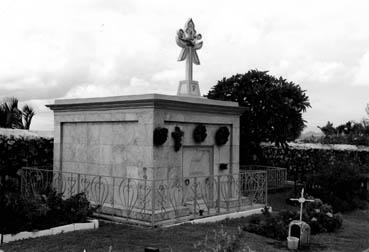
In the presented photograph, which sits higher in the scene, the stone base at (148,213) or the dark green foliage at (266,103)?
the dark green foliage at (266,103)

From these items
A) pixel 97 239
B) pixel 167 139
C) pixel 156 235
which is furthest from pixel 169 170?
pixel 97 239

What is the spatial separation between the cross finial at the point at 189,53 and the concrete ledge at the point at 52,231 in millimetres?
4946

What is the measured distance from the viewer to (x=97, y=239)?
887 cm

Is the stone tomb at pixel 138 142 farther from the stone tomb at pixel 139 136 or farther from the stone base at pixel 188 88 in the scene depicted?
the stone base at pixel 188 88

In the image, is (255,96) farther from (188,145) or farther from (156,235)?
(156,235)

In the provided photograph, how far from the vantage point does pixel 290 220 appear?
1070 centimetres

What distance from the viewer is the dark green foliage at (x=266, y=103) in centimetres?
1731

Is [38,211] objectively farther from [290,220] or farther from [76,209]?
[290,220]

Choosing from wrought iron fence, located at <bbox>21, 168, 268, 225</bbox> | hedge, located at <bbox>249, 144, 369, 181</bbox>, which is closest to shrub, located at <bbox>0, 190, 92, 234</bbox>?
wrought iron fence, located at <bbox>21, 168, 268, 225</bbox>

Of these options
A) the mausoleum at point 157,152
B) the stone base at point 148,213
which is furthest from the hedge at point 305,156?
the stone base at point 148,213

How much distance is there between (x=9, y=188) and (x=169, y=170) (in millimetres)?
4655

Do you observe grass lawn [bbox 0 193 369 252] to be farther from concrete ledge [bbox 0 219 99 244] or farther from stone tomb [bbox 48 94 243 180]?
stone tomb [bbox 48 94 243 180]

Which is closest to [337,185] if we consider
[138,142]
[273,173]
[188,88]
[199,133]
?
[273,173]

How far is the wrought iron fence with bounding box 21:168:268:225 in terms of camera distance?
1099 cm
